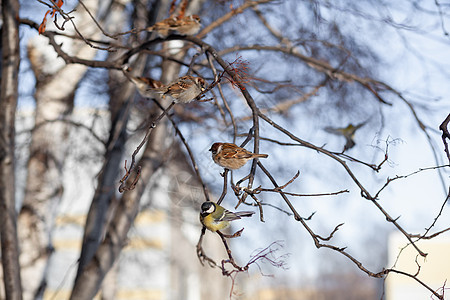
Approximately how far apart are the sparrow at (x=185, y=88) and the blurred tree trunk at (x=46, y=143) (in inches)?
74.8

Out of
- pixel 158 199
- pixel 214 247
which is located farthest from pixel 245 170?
pixel 214 247

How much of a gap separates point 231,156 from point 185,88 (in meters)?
0.28

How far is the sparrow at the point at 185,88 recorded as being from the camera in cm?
176

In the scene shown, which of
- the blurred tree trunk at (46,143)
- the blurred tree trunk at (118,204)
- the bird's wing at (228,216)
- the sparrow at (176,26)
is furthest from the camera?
the blurred tree trunk at (46,143)

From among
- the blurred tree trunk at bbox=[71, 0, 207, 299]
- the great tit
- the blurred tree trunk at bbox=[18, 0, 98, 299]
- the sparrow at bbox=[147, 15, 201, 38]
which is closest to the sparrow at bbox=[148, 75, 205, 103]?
the great tit

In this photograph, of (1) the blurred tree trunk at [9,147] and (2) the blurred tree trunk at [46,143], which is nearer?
(1) the blurred tree trunk at [9,147]

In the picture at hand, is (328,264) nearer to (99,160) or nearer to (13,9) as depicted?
(99,160)

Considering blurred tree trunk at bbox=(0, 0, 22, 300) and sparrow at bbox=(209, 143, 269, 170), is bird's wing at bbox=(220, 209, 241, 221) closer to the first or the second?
sparrow at bbox=(209, 143, 269, 170)

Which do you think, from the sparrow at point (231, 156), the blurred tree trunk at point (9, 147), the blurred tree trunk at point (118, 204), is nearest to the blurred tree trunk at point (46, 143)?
the blurred tree trunk at point (118, 204)

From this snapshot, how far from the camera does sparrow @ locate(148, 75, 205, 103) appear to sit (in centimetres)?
176

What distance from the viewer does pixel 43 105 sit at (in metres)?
3.64

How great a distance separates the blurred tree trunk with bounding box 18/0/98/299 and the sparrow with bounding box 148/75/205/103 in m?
1.90

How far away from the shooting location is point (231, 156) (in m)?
1.72

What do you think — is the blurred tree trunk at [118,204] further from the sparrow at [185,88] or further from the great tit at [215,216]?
the great tit at [215,216]
